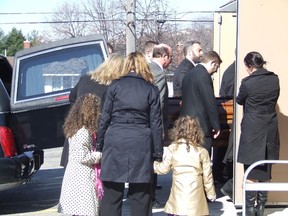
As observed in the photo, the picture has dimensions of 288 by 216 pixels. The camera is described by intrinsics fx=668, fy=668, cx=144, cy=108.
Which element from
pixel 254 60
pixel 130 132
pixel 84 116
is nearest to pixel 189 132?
pixel 130 132

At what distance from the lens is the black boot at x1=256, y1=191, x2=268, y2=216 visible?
7.48m

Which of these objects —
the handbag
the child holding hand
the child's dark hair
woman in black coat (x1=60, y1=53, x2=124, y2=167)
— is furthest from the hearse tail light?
the child's dark hair

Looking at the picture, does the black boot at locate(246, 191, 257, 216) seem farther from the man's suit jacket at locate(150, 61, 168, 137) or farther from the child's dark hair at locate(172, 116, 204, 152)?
the child's dark hair at locate(172, 116, 204, 152)

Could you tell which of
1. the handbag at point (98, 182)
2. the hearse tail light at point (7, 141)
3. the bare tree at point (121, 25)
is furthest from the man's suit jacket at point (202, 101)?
the bare tree at point (121, 25)

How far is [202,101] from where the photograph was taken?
781 cm

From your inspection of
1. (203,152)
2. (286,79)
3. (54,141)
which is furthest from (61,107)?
(286,79)

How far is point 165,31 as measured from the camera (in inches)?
1705

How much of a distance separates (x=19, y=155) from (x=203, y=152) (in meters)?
2.57

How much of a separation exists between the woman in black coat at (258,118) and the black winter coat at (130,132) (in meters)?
1.54

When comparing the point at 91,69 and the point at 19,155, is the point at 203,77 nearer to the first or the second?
the point at 91,69

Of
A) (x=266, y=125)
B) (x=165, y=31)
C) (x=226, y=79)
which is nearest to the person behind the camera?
(x=266, y=125)

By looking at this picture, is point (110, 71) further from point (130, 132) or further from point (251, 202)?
point (251, 202)

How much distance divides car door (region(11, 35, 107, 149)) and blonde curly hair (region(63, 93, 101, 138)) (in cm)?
135

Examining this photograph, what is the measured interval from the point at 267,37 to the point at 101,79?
211cm
